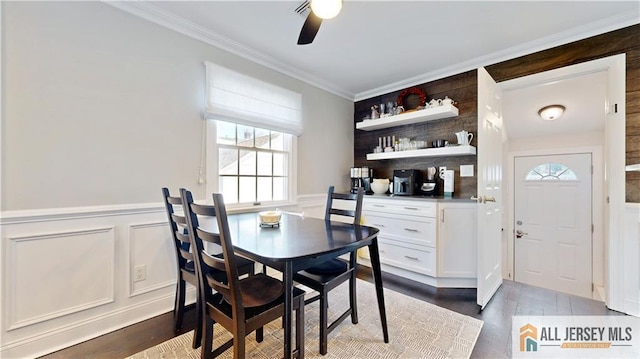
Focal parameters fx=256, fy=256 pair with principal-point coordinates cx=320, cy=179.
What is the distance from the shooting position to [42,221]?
1625mm

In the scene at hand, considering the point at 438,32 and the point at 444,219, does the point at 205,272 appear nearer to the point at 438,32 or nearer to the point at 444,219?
the point at 444,219

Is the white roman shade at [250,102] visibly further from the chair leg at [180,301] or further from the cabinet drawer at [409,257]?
the cabinet drawer at [409,257]

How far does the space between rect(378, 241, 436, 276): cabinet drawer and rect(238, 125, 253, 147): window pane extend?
1.96 metres

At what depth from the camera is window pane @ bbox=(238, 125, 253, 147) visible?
2.70m

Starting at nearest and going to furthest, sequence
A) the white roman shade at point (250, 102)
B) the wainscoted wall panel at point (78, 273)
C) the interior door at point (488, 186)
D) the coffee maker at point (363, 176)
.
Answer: the wainscoted wall panel at point (78, 273) < the interior door at point (488, 186) < the white roman shade at point (250, 102) < the coffee maker at point (363, 176)

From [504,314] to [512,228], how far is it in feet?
7.82

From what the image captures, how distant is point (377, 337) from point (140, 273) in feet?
6.15

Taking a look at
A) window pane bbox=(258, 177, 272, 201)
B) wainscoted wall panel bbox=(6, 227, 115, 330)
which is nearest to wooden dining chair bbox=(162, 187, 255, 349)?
wainscoted wall panel bbox=(6, 227, 115, 330)

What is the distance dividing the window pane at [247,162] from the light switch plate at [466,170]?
237cm

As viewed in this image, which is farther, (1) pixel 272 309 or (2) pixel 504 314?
(2) pixel 504 314

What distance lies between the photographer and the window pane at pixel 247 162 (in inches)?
107

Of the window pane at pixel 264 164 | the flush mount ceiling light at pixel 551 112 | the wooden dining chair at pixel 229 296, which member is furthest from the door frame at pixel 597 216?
the wooden dining chair at pixel 229 296

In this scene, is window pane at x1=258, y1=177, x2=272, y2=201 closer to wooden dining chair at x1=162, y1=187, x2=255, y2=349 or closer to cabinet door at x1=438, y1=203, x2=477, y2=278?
wooden dining chair at x1=162, y1=187, x2=255, y2=349

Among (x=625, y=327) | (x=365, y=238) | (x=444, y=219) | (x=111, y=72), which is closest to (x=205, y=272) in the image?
(x=365, y=238)
